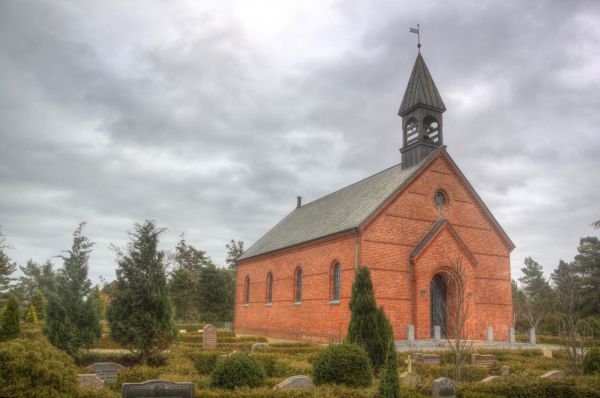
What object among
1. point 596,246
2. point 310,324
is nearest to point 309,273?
point 310,324

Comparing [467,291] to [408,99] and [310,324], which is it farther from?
[408,99]

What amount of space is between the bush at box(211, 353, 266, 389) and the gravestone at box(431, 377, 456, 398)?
3.64m

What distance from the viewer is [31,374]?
7.66 meters

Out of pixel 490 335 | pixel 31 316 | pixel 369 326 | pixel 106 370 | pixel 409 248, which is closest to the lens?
pixel 106 370

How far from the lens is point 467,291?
78.7 feet

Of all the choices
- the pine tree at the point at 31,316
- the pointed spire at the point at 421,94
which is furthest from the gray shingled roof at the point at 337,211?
the pine tree at the point at 31,316

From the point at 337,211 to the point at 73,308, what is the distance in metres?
15.9

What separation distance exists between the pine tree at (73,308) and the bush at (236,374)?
758cm

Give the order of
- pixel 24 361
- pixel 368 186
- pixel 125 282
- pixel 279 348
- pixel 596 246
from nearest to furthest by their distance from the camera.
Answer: pixel 24 361 < pixel 125 282 < pixel 279 348 < pixel 368 186 < pixel 596 246

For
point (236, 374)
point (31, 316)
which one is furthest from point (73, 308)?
point (31, 316)

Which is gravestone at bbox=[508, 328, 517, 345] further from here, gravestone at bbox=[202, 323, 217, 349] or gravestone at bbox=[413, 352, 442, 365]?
gravestone at bbox=[202, 323, 217, 349]

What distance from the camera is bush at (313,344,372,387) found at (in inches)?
438

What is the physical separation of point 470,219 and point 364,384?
55.7 feet

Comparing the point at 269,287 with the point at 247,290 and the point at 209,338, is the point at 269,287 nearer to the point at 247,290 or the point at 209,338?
the point at 247,290
